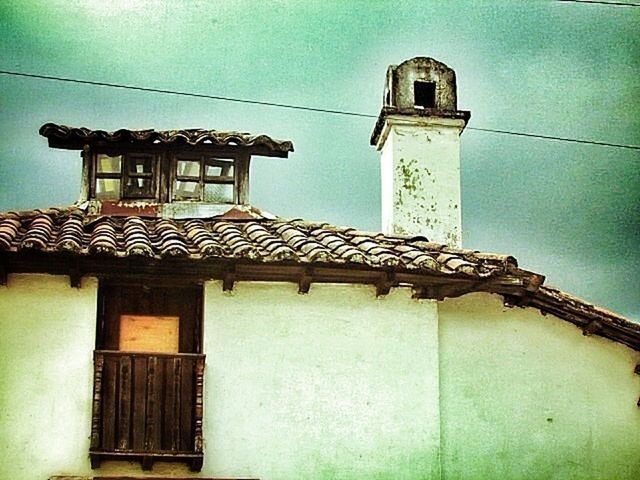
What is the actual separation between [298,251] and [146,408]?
2215 mm

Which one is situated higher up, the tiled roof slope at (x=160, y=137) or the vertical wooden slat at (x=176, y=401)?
the tiled roof slope at (x=160, y=137)

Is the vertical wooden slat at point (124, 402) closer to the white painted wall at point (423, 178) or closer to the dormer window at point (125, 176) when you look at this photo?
the dormer window at point (125, 176)

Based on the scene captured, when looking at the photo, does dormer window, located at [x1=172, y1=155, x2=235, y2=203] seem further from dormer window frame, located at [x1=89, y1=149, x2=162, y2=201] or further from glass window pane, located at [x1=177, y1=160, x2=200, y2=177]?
dormer window frame, located at [x1=89, y1=149, x2=162, y2=201]

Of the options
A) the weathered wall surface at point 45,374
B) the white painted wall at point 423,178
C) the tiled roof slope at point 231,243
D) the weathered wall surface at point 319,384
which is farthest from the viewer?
the white painted wall at point 423,178

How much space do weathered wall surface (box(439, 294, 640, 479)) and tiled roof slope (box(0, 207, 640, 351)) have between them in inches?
12.3

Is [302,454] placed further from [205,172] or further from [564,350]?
[205,172]

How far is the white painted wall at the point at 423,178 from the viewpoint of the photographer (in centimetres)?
1545

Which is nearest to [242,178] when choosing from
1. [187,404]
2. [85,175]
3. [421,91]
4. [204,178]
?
[204,178]

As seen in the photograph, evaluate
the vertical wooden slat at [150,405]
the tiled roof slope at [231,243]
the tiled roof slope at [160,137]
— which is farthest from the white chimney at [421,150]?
the vertical wooden slat at [150,405]

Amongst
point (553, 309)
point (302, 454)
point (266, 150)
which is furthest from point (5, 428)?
point (553, 309)

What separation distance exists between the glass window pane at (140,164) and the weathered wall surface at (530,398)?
14.3 ft

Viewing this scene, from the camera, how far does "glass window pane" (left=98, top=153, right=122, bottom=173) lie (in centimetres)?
1545

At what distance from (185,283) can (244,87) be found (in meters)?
3.88

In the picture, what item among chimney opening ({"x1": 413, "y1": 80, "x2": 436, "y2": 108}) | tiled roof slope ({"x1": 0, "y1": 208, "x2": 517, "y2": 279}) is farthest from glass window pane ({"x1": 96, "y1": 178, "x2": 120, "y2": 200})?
chimney opening ({"x1": 413, "y1": 80, "x2": 436, "y2": 108})
